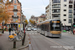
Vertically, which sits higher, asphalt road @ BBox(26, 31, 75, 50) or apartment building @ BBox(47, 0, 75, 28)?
apartment building @ BBox(47, 0, 75, 28)

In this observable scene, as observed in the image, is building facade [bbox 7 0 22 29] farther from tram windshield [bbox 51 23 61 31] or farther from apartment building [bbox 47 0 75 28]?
tram windshield [bbox 51 23 61 31]

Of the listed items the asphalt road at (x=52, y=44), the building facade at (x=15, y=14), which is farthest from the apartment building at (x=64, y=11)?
the asphalt road at (x=52, y=44)

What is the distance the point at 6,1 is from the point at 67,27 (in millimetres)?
49265

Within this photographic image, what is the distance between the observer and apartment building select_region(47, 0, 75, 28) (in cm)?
6531

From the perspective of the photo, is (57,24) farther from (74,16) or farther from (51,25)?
(74,16)

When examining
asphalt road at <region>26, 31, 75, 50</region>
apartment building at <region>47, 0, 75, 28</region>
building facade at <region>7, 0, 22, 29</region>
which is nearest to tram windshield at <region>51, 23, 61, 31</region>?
asphalt road at <region>26, 31, 75, 50</region>

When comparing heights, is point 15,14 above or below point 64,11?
below

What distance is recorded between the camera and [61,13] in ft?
218

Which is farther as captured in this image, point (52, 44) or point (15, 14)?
point (15, 14)

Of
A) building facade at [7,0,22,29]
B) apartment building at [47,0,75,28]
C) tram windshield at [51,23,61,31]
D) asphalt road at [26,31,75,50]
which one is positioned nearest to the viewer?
asphalt road at [26,31,75,50]

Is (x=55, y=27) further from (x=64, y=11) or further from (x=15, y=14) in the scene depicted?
(x=64, y=11)

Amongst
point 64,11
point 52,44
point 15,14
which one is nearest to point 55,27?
point 52,44

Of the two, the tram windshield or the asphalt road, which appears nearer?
the asphalt road

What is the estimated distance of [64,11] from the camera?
6612 centimetres
